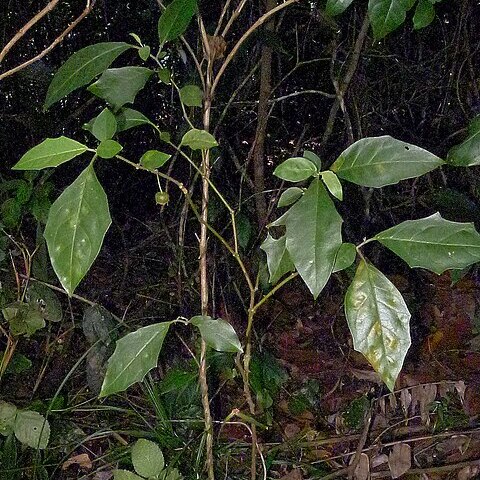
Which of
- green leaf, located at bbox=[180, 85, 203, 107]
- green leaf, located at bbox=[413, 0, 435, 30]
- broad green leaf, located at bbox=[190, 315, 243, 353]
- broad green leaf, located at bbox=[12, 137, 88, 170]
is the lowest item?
broad green leaf, located at bbox=[190, 315, 243, 353]

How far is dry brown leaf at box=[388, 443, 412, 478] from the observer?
1.36m

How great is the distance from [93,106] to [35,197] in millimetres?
812

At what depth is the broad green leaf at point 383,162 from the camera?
594 millimetres

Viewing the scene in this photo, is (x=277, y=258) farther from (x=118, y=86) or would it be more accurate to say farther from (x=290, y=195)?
(x=118, y=86)

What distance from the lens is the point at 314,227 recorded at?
0.58 metres

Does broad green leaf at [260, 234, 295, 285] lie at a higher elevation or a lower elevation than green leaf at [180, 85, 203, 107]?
lower

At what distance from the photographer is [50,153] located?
1.98ft

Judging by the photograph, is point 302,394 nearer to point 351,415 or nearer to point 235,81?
point 351,415

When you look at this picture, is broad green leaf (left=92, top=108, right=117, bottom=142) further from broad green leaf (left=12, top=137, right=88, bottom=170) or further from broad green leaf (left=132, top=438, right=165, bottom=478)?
broad green leaf (left=132, top=438, right=165, bottom=478)

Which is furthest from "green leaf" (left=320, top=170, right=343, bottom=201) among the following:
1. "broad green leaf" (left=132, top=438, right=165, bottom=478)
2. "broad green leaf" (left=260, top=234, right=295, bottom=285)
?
"broad green leaf" (left=132, top=438, right=165, bottom=478)

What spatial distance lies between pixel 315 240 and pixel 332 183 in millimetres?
68

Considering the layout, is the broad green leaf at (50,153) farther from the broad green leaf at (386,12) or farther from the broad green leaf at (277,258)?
the broad green leaf at (386,12)

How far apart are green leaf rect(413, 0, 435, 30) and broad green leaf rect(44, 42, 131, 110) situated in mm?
401

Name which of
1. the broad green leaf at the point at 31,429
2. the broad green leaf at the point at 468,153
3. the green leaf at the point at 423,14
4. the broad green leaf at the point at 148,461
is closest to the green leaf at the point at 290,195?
the broad green leaf at the point at 468,153
